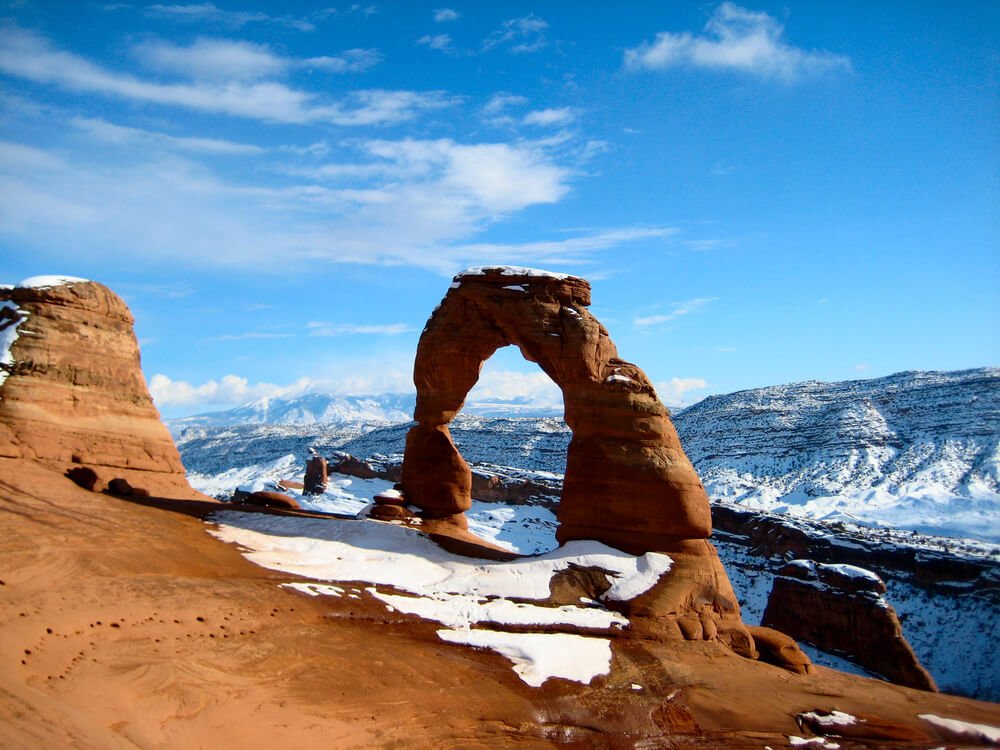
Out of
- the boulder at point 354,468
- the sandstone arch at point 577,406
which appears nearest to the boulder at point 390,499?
the sandstone arch at point 577,406

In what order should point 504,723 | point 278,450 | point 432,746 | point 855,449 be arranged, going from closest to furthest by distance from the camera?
point 432,746, point 504,723, point 855,449, point 278,450

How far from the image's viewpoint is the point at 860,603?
106 ft

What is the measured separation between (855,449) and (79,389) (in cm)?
7066

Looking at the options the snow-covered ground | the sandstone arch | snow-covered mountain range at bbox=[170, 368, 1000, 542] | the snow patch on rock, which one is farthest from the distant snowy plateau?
the snow patch on rock

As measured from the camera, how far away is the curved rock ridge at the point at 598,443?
19.3 m

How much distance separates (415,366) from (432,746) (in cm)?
1588

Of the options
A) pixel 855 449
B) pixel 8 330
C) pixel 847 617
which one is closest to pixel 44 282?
pixel 8 330

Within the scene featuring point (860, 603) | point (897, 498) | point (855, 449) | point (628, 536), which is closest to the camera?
point (628, 536)

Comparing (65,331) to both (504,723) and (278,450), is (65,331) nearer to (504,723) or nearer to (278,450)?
(504,723)

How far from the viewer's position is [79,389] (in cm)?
2312

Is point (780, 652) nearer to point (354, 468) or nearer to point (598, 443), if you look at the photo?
point (598, 443)

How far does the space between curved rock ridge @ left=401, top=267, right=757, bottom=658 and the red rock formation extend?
37206 mm

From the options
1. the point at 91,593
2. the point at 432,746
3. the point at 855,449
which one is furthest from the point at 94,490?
the point at 855,449

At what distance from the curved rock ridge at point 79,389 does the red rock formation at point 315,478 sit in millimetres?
35728
